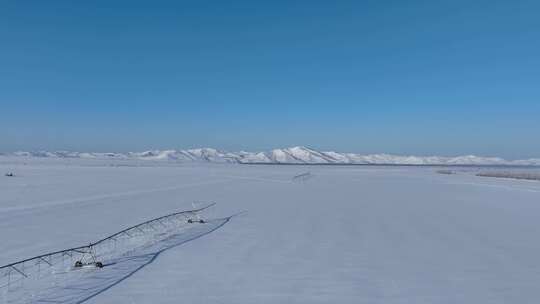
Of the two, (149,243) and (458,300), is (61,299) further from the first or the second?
(458,300)

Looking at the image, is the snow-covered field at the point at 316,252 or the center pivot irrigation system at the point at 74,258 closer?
the snow-covered field at the point at 316,252

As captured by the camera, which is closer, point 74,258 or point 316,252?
point 74,258

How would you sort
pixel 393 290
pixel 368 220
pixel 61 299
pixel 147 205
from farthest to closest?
pixel 147 205 → pixel 368 220 → pixel 393 290 → pixel 61 299

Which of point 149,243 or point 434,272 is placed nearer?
point 434,272

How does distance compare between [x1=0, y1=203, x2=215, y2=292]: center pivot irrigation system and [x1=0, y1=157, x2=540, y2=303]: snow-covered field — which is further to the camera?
→ [x1=0, y1=203, x2=215, y2=292]: center pivot irrigation system

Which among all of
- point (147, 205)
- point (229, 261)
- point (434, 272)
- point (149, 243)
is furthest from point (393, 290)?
point (147, 205)

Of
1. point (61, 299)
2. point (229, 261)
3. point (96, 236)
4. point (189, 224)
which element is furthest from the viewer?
point (189, 224)

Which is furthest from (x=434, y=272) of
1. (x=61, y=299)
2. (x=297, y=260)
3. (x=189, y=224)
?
(x=189, y=224)
